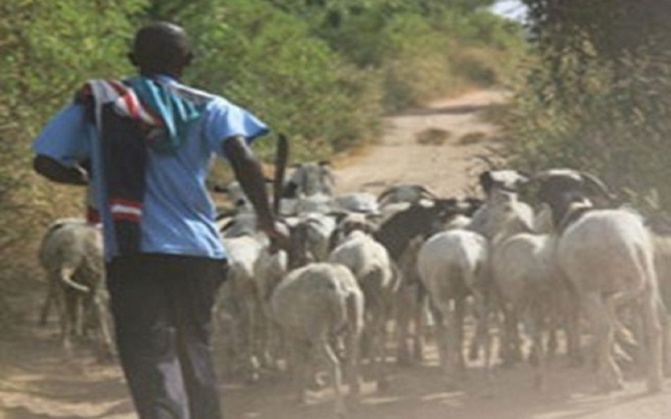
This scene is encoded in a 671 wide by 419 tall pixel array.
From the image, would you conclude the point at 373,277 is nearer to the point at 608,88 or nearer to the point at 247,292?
the point at 247,292

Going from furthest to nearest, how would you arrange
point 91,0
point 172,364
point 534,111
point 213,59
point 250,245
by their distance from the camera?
point 213,59, point 534,111, point 91,0, point 250,245, point 172,364

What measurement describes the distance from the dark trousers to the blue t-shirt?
0.07m

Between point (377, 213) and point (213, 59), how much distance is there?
34.1ft

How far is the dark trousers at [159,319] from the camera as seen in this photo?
516 cm

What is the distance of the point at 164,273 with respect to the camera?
5.23 metres

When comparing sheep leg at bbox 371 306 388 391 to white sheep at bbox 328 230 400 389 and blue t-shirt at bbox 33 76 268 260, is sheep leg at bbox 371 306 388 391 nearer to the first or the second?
white sheep at bbox 328 230 400 389

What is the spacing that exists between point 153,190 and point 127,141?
20 cm

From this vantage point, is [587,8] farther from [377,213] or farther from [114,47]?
[114,47]

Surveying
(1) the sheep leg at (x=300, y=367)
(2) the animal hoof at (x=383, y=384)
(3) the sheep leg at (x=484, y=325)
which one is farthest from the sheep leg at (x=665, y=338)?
(1) the sheep leg at (x=300, y=367)

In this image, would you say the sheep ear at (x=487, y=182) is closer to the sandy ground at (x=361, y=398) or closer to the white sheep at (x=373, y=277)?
the white sheep at (x=373, y=277)

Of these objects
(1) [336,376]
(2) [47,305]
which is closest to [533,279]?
(1) [336,376]

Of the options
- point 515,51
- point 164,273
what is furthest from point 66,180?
point 515,51

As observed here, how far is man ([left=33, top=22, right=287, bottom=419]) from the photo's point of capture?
5141mm

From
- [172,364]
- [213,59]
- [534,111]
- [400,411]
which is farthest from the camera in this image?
[213,59]
